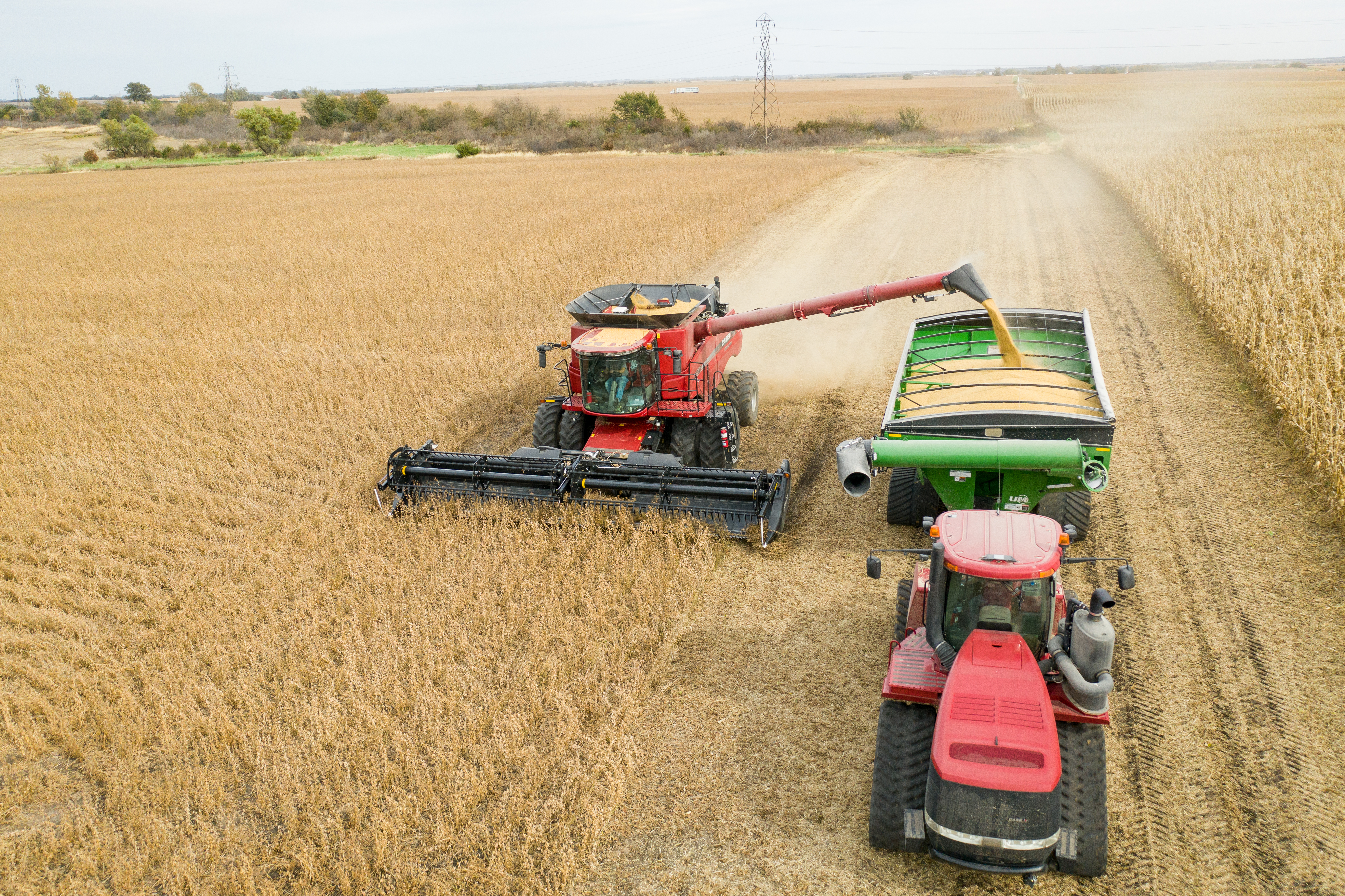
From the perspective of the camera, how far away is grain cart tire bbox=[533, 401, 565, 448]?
35.0 ft

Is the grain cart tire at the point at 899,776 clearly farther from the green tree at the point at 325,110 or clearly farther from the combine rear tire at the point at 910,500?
the green tree at the point at 325,110

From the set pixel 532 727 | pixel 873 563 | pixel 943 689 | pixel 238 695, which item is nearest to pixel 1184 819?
pixel 943 689

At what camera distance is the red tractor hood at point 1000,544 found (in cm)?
497

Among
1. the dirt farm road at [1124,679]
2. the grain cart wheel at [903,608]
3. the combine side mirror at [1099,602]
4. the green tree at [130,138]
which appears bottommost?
the dirt farm road at [1124,679]

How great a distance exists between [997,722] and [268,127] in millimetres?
72022

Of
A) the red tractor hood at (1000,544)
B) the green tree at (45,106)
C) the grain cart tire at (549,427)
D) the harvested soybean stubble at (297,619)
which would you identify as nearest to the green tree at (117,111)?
the green tree at (45,106)

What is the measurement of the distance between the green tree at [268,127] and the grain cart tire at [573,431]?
6474cm

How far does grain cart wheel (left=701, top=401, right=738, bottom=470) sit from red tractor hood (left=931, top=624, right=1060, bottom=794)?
526cm

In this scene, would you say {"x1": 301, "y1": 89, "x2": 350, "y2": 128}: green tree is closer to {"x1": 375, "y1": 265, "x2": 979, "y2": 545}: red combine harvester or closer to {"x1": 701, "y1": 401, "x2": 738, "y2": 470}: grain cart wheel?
{"x1": 375, "y1": 265, "x2": 979, "y2": 545}: red combine harvester

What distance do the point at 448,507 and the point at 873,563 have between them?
17.8 ft

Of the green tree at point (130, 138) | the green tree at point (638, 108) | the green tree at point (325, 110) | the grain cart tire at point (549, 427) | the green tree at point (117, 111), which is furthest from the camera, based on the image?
the green tree at point (117, 111)

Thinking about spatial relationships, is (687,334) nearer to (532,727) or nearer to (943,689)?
(532,727)

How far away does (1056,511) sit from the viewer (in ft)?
28.0

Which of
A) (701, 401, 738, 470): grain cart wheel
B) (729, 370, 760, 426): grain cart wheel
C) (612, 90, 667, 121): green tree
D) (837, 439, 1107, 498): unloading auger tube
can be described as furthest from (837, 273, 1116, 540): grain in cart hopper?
(612, 90, 667, 121): green tree
